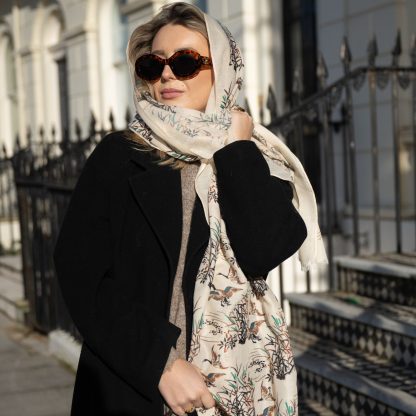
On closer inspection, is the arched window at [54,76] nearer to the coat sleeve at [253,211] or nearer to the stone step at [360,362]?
the stone step at [360,362]

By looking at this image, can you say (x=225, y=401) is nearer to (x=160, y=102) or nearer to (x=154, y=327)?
(x=154, y=327)

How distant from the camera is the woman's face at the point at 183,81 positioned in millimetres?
2025

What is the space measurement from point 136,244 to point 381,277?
3.31 metres

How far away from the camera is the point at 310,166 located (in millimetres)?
7754

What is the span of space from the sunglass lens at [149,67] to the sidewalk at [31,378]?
323 centimetres

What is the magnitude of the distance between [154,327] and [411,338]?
103 inches

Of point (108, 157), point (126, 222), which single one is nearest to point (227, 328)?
point (126, 222)

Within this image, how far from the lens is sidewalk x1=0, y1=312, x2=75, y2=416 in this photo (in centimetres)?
485

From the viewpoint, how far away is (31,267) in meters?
6.85

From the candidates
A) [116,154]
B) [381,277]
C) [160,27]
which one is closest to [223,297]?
[116,154]

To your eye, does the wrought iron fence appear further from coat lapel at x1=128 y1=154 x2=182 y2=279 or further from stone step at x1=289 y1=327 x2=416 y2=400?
coat lapel at x1=128 y1=154 x2=182 y2=279

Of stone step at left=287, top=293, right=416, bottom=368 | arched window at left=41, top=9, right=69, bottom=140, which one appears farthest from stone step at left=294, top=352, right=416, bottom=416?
arched window at left=41, top=9, right=69, bottom=140

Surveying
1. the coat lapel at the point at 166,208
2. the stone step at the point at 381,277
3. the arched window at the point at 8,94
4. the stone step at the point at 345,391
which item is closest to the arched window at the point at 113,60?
the arched window at the point at 8,94

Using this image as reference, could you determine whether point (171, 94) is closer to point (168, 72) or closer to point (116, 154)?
point (168, 72)
